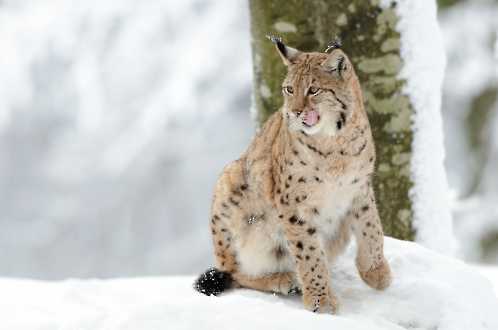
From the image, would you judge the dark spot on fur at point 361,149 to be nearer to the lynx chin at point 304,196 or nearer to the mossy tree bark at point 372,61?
the lynx chin at point 304,196

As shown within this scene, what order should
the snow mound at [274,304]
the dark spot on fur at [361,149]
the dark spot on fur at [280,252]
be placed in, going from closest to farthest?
1. the snow mound at [274,304]
2. the dark spot on fur at [361,149]
3. the dark spot on fur at [280,252]

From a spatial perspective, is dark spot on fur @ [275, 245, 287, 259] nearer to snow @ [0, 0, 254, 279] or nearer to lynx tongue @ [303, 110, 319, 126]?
lynx tongue @ [303, 110, 319, 126]

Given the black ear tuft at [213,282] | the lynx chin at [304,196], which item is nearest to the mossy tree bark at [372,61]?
the lynx chin at [304,196]

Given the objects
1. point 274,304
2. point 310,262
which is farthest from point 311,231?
point 274,304

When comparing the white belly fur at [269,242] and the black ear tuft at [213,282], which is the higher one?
the white belly fur at [269,242]

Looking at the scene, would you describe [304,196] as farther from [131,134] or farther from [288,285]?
[131,134]

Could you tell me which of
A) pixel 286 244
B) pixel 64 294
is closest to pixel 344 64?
pixel 286 244

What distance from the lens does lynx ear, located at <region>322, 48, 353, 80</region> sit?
3379mm

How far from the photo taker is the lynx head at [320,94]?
3371 mm

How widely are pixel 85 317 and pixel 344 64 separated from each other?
1350mm

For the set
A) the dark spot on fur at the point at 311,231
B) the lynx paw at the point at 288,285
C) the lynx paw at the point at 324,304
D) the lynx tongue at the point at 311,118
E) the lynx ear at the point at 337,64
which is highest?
the lynx ear at the point at 337,64

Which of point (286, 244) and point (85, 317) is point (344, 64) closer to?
point (286, 244)

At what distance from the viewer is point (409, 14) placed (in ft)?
15.1

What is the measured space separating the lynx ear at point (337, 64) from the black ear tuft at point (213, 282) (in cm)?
109
